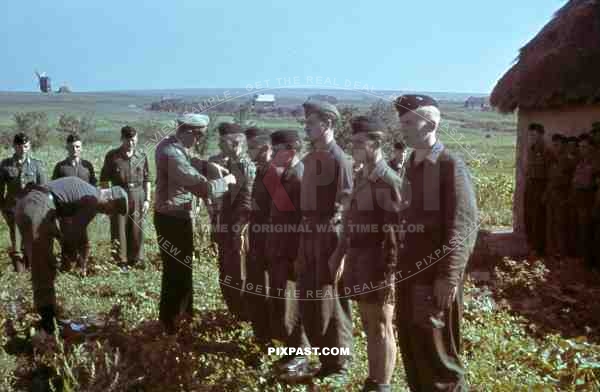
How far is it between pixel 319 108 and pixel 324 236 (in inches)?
32.4

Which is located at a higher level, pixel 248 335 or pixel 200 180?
pixel 200 180

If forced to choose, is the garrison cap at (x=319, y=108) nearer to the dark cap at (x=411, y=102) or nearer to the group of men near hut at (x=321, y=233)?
the group of men near hut at (x=321, y=233)

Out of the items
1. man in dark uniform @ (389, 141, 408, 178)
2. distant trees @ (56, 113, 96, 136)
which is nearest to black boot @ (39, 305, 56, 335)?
man in dark uniform @ (389, 141, 408, 178)

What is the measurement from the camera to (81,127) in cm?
1680

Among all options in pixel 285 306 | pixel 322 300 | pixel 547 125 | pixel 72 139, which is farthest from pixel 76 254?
pixel 547 125

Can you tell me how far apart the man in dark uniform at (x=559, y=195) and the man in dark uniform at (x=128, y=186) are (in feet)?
17.0

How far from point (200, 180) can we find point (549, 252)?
18.6 feet

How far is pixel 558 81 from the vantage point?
8.86m

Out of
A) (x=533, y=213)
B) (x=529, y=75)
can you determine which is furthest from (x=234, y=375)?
(x=529, y=75)

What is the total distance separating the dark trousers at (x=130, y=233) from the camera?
25.2 feet

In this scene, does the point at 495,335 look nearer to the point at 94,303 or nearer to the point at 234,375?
the point at 234,375

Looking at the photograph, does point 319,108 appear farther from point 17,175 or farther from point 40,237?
point 17,175

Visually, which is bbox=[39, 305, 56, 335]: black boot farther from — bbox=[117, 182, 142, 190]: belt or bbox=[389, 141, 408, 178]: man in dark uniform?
bbox=[389, 141, 408, 178]: man in dark uniform

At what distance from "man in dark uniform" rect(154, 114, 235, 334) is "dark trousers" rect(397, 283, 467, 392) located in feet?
6.20
